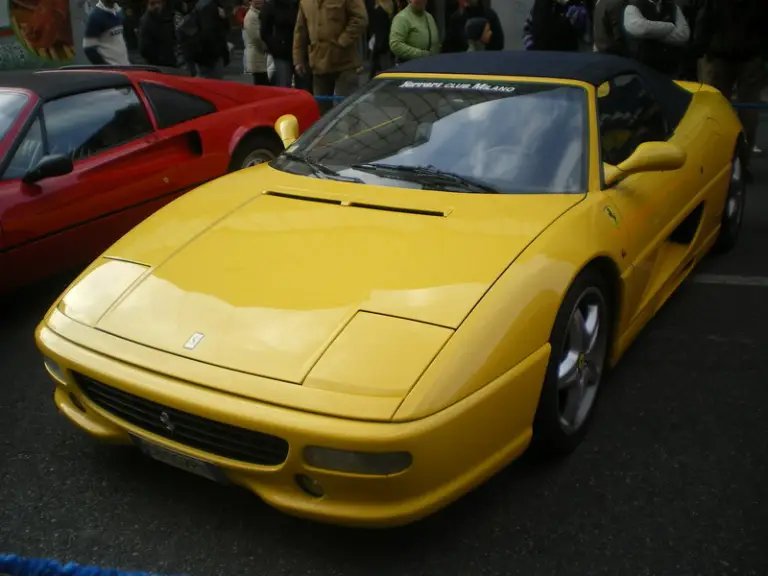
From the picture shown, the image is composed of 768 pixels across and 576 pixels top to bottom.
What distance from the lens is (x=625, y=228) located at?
3.12 m

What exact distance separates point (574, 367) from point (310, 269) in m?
0.96

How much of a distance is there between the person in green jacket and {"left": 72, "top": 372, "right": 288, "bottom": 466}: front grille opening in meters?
6.04

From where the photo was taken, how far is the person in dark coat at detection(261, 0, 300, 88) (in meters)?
8.89

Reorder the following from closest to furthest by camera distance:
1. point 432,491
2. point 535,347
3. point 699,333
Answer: point 432,491, point 535,347, point 699,333

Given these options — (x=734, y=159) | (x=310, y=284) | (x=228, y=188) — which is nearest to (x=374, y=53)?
(x=734, y=159)

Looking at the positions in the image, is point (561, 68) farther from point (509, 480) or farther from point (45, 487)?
point (45, 487)

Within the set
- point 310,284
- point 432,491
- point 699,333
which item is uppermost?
point 310,284

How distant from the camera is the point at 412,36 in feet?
26.3

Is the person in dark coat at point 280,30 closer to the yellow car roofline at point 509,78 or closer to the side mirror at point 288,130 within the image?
the side mirror at point 288,130

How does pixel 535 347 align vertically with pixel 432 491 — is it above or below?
above

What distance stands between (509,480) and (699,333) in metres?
1.62

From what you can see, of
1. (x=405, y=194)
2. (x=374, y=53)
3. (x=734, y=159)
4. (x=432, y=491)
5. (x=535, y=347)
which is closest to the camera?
(x=432, y=491)

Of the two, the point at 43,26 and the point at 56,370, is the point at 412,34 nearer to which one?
the point at 56,370

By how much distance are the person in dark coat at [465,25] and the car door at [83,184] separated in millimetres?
4532
